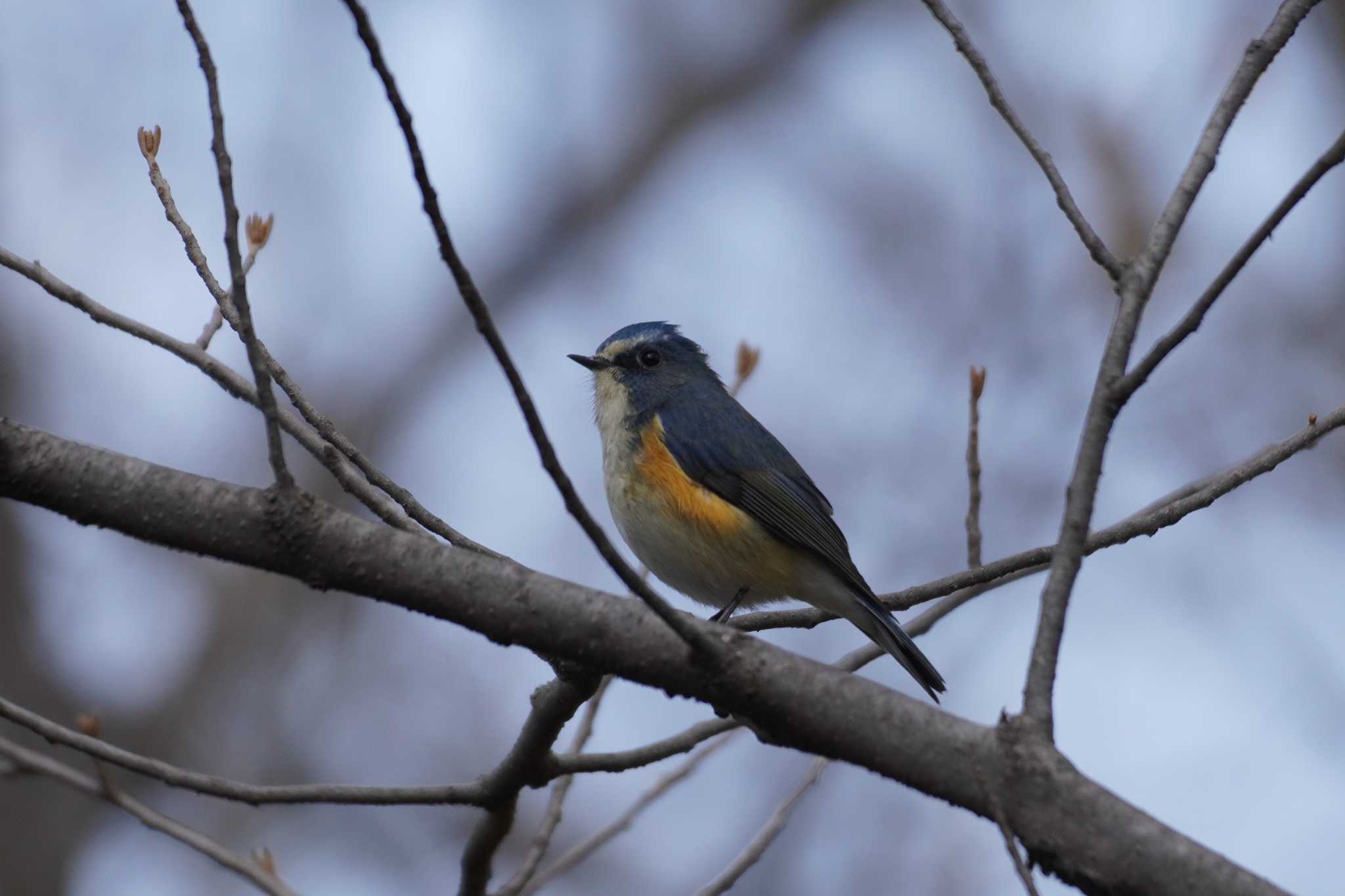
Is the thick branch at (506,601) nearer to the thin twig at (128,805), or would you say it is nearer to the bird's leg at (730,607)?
the thin twig at (128,805)

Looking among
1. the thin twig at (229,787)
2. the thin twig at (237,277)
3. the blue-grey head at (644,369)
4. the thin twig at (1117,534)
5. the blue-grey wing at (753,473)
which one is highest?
the blue-grey head at (644,369)

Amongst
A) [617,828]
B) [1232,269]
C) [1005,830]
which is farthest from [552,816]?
[1232,269]

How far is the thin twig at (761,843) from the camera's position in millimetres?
3428

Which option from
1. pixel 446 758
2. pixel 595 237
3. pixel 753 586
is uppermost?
pixel 595 237

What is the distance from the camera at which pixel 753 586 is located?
489 cm

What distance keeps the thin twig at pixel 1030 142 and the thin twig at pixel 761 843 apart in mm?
1337

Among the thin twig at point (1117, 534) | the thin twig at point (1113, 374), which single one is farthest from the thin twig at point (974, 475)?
the thin twig at point (1113, 374)

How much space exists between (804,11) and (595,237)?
8.41 feet

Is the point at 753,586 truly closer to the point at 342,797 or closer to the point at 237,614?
the point at 342,797

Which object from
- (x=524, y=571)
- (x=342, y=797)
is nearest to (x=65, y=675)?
(x=342, y=797)

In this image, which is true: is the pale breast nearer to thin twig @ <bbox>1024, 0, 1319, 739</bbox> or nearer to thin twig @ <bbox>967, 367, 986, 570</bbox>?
thin twig @ <bbox>967, 367, 986, 570</bbox>

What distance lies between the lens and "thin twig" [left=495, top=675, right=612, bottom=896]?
3.45 meters

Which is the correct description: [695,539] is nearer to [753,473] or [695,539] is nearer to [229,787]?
[753,473]

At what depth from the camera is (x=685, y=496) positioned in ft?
16.0
